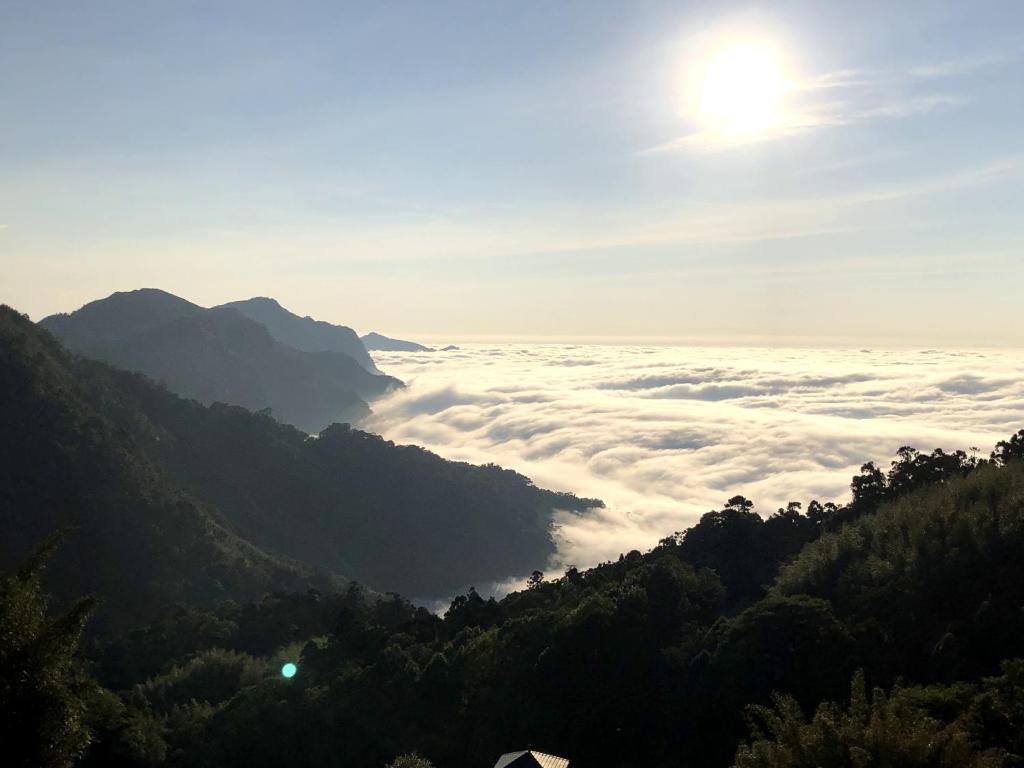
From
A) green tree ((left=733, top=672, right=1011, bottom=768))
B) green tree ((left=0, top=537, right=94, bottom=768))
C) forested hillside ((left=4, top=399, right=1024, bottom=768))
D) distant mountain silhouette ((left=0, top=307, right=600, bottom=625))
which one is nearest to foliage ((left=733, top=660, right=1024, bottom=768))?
green tree ((left=733, top=672, right=1011, bottom=768))

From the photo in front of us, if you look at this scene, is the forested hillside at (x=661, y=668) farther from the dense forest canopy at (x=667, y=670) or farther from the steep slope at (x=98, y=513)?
the steep slope at (x=98, y=513)

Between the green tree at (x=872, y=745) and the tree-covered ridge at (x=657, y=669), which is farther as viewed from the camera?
the tree-covered ridge at (x=657, y=669)

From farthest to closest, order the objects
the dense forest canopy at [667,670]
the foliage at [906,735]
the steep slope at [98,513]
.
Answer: the steep slope at [98,513], the dense forest canopy at [667,670], the foliage at [906,735]

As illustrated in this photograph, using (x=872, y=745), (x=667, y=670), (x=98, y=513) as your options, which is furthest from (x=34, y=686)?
(x=98, y=513)

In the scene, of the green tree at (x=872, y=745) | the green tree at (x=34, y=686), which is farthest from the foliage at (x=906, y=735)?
the green tree at (x=34, y=686)

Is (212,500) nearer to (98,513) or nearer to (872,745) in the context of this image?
(98,513)

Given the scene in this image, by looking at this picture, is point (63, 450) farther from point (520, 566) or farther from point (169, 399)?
point (520, 566)

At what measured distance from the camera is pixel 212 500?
126 metres

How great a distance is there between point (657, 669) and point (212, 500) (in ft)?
339

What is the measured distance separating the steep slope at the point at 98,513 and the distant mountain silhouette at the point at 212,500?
0.17m

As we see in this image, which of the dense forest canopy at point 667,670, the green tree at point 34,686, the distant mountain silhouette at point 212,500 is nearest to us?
the green tree at point 34,686

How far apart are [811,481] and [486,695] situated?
141886 mm

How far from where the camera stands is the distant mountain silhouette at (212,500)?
8869 centimetres

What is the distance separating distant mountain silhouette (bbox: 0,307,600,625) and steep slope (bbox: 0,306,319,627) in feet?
0.55
